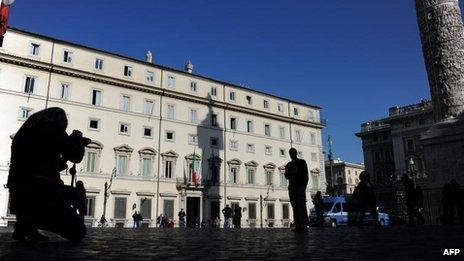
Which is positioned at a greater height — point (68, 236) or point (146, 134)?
point (146, 134)

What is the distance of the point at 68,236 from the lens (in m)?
5.01

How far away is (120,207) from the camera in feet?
120

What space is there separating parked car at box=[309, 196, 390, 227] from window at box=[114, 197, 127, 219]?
16377 millimetres

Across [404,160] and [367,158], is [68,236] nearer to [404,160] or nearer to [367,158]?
[404,160]

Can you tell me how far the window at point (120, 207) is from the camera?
3639 cm

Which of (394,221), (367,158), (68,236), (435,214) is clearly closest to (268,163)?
(394,221)

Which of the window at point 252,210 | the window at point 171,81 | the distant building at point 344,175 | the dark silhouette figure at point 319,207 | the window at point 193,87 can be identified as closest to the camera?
the dark silhouette figure at point 319,207

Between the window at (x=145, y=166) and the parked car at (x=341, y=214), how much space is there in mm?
A: 16351

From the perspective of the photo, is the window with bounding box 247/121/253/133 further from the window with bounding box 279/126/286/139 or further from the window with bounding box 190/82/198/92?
the window with bounding box 190/82/198/92

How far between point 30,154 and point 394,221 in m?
30.7

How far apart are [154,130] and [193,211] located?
353 inches

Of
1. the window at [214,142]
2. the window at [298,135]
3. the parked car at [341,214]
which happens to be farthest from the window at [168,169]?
the window at [298,135]

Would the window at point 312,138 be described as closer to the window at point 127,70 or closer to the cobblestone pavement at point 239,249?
the window at point 127,70

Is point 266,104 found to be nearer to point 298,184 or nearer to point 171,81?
point 171,81
